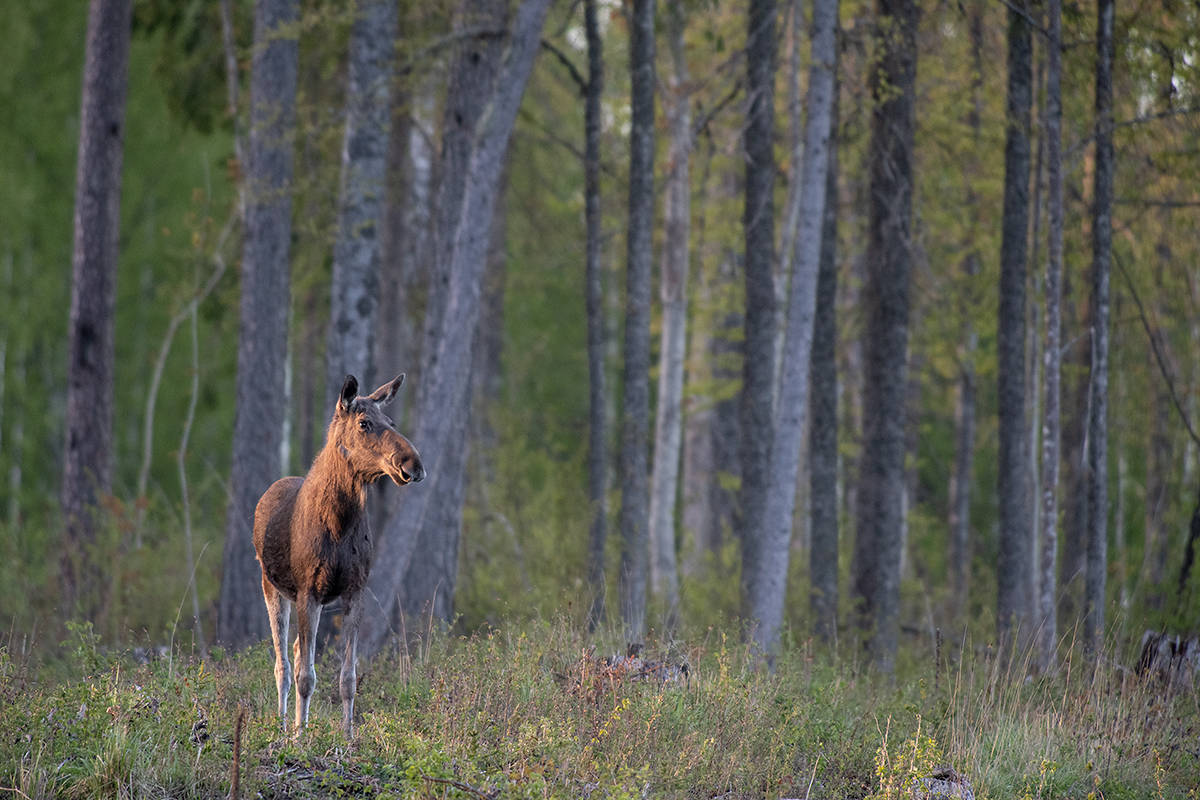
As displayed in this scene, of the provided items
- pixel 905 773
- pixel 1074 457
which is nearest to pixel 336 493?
pixel 905 773

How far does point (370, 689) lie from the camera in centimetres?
744

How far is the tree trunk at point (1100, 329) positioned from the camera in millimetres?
11109

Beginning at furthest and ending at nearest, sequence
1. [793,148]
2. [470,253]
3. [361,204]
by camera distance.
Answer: [793,148]
[361,204]
[470,253]

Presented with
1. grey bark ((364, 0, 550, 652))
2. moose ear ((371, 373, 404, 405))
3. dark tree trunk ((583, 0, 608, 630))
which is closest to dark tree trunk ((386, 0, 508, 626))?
grey bark ((364, 0, 550, 652))

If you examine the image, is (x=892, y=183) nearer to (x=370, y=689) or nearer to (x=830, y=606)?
(x=830, y=606)

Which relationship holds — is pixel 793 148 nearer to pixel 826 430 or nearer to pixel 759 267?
pixel 759 267

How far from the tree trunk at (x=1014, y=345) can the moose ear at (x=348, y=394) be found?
339 inches

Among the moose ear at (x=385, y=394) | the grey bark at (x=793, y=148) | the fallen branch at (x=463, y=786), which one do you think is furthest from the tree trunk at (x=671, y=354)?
the fallen branch at (x=463, y=786)

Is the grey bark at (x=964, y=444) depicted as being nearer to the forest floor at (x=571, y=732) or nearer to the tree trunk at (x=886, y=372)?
the tree trunk at (x=886, y=372)

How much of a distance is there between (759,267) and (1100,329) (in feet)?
12.1

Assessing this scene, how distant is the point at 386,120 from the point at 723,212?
7.44 m

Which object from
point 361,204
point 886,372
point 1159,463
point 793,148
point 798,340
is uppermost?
point 793,148

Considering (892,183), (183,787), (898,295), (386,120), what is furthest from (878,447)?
(183,787)

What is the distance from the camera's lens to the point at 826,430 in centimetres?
1445
